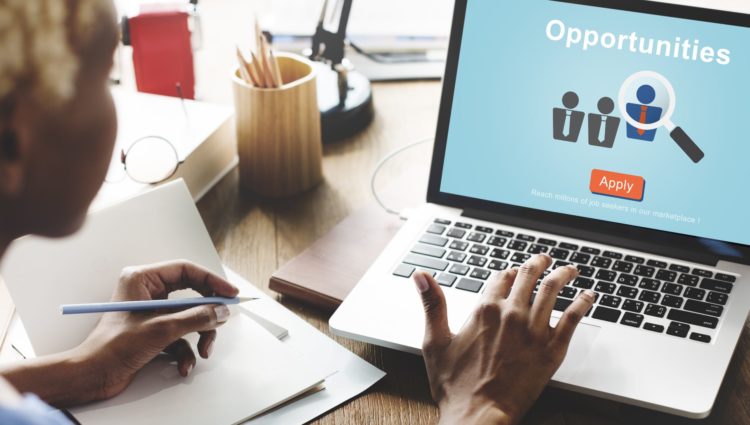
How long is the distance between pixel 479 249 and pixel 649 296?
205 millimetres

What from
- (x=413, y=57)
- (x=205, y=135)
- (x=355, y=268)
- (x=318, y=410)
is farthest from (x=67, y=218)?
(x=413, y=57)

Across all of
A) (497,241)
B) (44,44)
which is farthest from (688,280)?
(44,44)

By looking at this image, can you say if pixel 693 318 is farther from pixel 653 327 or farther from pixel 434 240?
pixel 434 240

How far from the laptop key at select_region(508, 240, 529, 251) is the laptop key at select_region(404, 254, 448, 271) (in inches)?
3.5

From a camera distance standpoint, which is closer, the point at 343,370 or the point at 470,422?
the point at 470,422

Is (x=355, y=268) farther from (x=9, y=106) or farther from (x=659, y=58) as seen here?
(x=9, y=106)

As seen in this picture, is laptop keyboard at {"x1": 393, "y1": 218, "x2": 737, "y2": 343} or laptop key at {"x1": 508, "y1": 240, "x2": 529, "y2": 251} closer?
laptop keyboard at {"x1": 393, "y1": 218, "x2": 737, "y2": 343}

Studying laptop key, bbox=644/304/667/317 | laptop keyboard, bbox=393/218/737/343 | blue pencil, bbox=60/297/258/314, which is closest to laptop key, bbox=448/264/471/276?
laptop keyboard, bbox=393/218/737/343

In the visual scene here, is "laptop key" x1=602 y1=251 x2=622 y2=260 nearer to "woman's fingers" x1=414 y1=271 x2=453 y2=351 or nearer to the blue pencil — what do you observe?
"woman's fingers" x1=414 y1=271 x2=453 y2=351

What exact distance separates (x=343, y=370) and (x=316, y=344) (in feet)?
0.18

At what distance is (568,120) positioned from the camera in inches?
37.1

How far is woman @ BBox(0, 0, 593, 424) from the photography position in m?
0.44

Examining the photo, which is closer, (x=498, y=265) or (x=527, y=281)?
(x=527, y=281)

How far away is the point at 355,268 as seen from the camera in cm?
97
